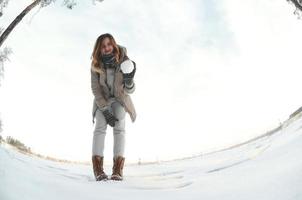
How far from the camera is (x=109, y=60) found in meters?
4.99

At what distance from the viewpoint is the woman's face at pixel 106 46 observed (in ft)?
16.3

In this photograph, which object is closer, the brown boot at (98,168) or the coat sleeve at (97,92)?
the brown boot at (98,168)

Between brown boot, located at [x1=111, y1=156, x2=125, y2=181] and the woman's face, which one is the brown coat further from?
brown boot, located at [x1=111, y1=156, x2=125, y2=181]

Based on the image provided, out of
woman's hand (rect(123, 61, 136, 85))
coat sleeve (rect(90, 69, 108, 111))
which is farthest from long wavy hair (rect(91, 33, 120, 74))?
woman's hand (rect(123, 61, 136, 85))

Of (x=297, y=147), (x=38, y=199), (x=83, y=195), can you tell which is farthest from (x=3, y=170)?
(x=297, y=147)

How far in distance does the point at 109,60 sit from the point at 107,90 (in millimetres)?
345

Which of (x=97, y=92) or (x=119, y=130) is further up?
(x=97, y=92)

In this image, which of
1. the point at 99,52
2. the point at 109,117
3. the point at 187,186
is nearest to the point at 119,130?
the point at 109,117

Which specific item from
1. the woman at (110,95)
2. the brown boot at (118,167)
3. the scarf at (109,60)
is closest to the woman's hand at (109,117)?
the woman at (110,95)

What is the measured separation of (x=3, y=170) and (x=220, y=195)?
5.33 ft

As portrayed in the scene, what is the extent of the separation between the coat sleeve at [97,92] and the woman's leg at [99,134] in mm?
102

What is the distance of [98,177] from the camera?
477 centimetres

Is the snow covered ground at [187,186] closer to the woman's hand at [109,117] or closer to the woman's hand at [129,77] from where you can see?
the woman's hand at [109,117]

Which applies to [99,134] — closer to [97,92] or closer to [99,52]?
[97,92]
